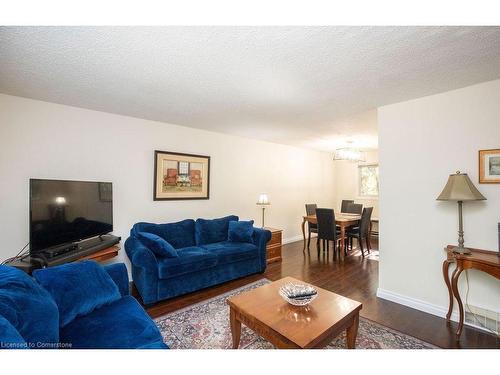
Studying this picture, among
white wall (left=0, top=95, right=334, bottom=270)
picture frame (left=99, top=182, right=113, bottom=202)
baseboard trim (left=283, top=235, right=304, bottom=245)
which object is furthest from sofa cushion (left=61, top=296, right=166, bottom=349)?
baseboard trim (left=283, top=235, right=304, bottom=245)

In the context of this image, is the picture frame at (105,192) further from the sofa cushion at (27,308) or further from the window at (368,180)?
the window at (368,180)

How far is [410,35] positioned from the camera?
1.48 m

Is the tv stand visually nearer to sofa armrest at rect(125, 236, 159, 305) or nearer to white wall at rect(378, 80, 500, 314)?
sofa armrest at rect(125, 236, 159, 305)

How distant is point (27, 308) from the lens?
3.73 ft

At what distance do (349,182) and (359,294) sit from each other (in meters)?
4.28

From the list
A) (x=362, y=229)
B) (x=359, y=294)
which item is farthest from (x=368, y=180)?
(x=359, y=294)

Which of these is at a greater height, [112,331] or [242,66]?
[242,66]

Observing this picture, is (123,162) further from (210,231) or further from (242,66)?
(242,66)

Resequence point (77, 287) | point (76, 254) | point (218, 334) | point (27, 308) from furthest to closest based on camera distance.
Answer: point (76, 254), point (218, 334), point (77, 287), point (27, 308)

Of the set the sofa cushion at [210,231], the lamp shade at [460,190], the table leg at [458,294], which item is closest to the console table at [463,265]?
the table leg at [458,294]

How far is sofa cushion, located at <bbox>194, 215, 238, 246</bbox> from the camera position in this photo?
3.54m

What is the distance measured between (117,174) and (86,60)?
1.69 meters
